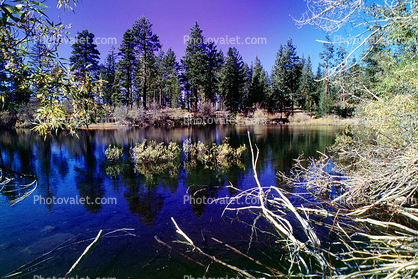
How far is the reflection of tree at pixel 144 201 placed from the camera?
23.5 feet

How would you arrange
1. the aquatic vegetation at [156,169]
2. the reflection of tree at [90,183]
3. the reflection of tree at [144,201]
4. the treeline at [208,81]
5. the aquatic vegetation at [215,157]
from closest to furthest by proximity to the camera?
the reflection of tree at [144,201] → the reflection of tree at [90,183] → the aquatic vegetation at [156,169] → the aquatic vegetation at [215,157] → the treeline at [208,81]

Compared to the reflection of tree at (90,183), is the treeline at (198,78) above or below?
above

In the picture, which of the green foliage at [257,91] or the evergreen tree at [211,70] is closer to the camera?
the evergreen tree at [211,70]

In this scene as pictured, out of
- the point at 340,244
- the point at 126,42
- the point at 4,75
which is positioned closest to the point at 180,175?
the point at 340,244

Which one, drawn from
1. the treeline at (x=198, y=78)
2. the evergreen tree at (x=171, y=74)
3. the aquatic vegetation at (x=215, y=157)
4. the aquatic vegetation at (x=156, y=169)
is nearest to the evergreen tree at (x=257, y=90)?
the treeline at (x=198, y=78)

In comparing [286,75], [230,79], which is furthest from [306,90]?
[230,79]

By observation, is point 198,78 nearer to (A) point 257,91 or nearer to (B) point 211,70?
(B) point 211,70

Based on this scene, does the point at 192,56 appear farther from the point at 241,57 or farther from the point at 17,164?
the point at 17,164

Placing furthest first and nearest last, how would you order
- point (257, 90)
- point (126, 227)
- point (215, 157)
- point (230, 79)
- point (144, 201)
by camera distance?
point (257, 90) < point (230, 79) < point (215, 157) < point (144, 201) < point (126, 227)

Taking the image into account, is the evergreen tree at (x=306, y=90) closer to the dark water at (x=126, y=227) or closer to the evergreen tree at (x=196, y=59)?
the evergreen tree at (x=196, y=59)

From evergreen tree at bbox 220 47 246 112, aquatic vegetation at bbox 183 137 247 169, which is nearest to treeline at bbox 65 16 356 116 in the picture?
evergreen tree at bbox 220 47 246 112

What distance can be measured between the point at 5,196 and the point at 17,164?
18.9 feet

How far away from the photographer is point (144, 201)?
8234 mm

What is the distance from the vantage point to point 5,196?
912 cm
